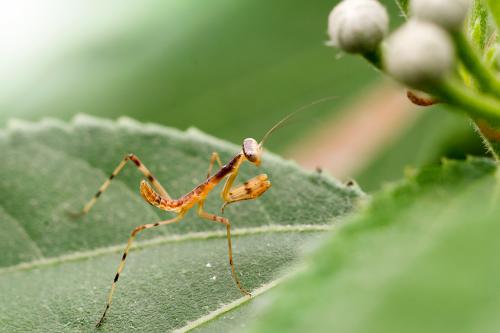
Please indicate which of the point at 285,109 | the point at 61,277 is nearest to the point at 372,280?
the point at 61,277

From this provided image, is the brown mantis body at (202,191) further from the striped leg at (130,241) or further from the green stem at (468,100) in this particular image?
the green stem at (468,100)

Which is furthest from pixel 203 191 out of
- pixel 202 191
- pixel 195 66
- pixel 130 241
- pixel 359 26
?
pixel 195 66

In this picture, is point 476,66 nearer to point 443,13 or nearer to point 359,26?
point 443,13

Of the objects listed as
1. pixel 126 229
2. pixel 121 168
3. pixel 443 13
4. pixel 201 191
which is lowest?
pixel 443 13

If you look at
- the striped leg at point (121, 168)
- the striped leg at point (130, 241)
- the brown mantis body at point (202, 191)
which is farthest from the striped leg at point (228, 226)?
the striped leg at point (121, 168)

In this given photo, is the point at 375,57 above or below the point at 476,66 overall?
above

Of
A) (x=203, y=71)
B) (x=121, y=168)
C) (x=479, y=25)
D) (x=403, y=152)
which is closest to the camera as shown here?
(x=479, y=25)

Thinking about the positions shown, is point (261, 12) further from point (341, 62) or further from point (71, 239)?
point (71, 239)
